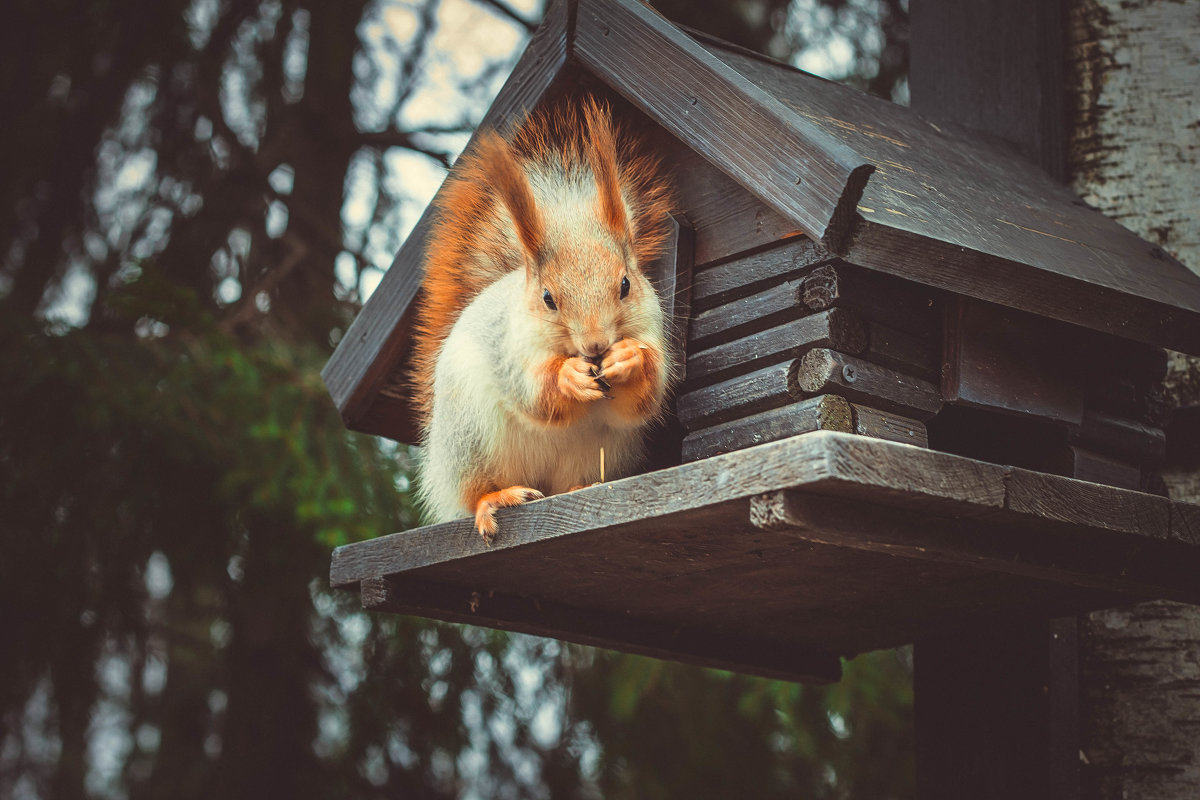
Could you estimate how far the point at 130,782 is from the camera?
6.92 meters

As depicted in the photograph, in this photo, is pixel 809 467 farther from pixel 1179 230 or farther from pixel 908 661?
pixel 908 661

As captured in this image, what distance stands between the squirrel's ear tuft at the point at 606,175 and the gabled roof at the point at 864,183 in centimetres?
8

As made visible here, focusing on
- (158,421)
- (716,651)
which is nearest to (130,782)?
(158,421)

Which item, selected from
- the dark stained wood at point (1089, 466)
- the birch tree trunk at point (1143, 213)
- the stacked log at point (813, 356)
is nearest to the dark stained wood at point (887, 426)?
the stacked log at point (813, 356)

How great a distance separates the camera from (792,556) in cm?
207

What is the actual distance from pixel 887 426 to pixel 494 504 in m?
0.66

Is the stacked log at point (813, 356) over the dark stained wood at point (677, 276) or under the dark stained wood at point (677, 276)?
under

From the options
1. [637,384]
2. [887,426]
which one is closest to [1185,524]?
[887,426]

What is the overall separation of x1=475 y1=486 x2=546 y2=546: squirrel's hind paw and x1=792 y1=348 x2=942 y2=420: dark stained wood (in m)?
0.49

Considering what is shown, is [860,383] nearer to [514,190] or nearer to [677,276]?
[677,276]

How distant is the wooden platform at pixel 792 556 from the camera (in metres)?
1.70

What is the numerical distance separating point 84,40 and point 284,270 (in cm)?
108

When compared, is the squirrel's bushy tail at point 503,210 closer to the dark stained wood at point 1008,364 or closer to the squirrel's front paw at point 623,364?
the squirrel's front paw at point 623,364

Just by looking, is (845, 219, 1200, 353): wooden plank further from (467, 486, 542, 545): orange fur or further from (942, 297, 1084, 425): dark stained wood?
(467, 486, 542, 545): orange fur
